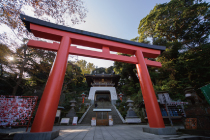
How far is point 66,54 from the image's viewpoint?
358 cm

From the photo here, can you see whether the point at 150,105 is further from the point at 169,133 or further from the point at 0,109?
the point at 0,109

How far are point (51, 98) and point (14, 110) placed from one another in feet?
7.64

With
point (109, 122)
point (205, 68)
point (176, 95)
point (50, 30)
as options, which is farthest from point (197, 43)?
point (50, 30)

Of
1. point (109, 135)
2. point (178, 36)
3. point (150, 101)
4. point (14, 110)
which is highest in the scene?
point (178, 36)

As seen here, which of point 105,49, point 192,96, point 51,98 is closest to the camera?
point 51,98

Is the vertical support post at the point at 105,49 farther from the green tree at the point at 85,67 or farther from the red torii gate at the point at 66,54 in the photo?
the green tree at the point at 85,67

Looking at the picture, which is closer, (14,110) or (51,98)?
(51,98)

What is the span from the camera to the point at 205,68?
9.87 metres

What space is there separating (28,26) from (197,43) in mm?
17718

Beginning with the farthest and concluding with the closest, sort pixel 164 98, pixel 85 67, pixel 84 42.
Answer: pixel 85 67
pixel 164 98
pixel 84 42

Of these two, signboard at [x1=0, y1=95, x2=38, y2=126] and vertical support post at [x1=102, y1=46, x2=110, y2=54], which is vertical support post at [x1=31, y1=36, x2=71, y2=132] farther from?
vertical support post at [x1=102, y1=46, x2=110, y2=54]

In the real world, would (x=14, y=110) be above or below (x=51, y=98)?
below

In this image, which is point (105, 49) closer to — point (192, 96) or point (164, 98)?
point (164, 98)

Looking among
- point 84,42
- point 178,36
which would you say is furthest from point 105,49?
point 178,36
